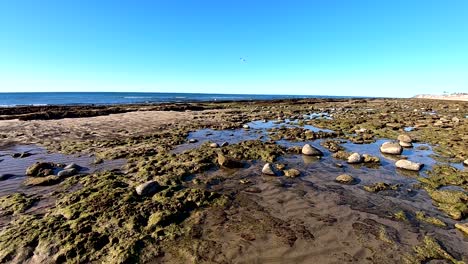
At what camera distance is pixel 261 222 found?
5.45 meters

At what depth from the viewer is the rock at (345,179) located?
25.5ft

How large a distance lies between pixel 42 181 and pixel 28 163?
128 inches

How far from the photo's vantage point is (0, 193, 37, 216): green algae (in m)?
5.87

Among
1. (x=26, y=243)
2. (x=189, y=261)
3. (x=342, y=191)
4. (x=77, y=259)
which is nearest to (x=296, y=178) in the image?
(x=342, y=191)

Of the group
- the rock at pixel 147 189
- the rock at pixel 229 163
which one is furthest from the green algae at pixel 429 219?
the rock at pixel 147 189

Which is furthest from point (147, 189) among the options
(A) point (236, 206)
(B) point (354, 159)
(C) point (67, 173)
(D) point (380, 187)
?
(B) point (354, 159)

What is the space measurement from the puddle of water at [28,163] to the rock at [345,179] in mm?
7965

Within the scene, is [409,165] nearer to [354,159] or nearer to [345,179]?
[354,159]

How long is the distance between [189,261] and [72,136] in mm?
15209

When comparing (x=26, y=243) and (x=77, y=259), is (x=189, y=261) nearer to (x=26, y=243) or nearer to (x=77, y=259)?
(x=77, y=259)

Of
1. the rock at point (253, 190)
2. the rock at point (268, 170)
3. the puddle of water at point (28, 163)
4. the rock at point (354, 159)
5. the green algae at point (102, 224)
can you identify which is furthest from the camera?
the rock at point (354, 159)

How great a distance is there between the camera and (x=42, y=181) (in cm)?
763

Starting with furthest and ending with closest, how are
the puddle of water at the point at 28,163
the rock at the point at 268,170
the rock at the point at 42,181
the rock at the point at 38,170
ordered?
1. the rock at the point at 268,170
2. the rock at the point at 38,170
3. the rock at the point at 42,181
4. the puddle of water at the point at 28,163

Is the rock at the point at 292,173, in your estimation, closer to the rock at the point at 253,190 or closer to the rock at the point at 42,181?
the rock at the point at 253,190
